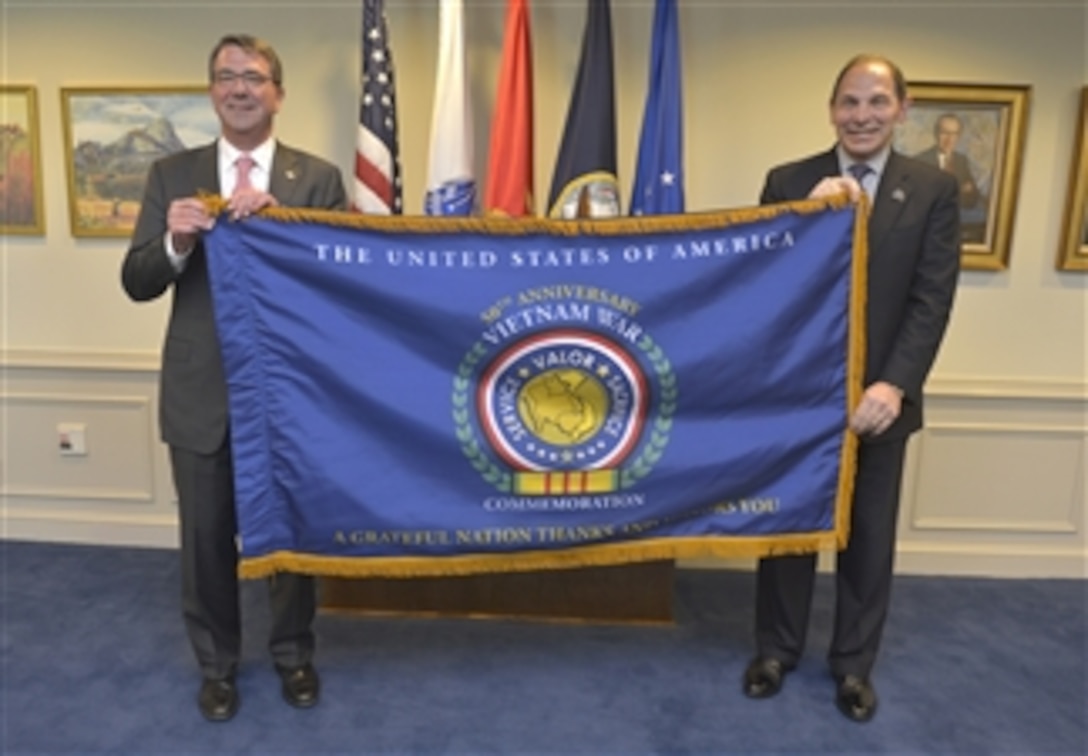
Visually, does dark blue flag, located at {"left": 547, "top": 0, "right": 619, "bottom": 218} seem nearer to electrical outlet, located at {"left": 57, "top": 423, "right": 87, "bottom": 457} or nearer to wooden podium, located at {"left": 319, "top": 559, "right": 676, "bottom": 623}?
wooden podium, located at {"left": 319, "top": 559, "right": 676, "bottom": 623}

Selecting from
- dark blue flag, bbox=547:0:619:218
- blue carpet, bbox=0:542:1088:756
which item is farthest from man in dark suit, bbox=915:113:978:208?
blue carpet, bbox=0:542:1088:756

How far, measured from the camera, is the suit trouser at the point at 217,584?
2066mm

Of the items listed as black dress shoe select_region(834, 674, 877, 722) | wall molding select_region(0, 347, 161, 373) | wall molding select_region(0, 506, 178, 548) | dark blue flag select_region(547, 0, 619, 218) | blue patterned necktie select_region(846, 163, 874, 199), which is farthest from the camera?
wall molding select_region(0, 506, 178, 548)

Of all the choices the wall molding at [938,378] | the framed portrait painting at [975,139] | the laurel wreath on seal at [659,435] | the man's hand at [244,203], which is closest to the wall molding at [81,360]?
the wall molding at [938,378]

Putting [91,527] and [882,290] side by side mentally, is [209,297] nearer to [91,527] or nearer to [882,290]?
[882,290]

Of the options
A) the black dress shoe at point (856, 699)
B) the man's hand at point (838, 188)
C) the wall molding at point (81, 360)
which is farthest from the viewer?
the wall molding at point (81, 360)

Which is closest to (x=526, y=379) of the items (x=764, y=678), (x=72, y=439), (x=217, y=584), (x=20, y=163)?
(x=217, y=584)

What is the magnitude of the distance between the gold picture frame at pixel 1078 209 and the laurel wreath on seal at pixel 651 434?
1809 millimetres

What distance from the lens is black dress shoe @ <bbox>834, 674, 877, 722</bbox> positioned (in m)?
2.17

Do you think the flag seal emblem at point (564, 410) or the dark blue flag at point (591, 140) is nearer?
the flag seal emblem at point (564, 410)

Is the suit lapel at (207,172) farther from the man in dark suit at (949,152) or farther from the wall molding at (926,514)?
the man in dark suit at (949,152)

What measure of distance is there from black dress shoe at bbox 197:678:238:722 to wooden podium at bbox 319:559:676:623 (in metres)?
0.56

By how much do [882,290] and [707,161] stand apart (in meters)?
1.09

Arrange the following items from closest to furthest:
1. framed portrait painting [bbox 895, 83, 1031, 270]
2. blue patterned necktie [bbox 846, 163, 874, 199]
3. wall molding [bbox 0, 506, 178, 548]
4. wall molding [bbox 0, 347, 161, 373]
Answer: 1. blue patterned necktie [bbox 846, 163, 874, 199]
2. framed portrait painting [bbox 895, 83, 1031, 270]
3. wall molding [bbox 0, 347, 161, 373]
4. wall molding [bbox 0, 506, 178, 548]
